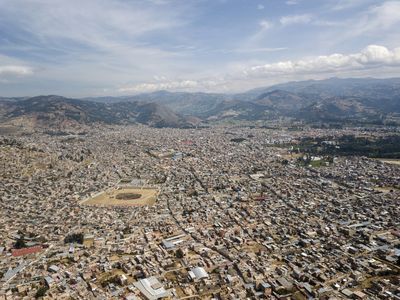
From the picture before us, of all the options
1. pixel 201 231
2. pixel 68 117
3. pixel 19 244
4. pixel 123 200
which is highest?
pixel 68 117

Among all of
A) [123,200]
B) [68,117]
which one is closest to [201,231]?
[123,200]

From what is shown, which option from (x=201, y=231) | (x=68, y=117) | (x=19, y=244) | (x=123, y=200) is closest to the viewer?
(x=19, y=244)

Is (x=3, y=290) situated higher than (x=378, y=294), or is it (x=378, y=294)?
(x=3, y=290)

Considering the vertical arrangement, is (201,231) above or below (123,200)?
below

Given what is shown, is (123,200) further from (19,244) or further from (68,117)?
(68,117)

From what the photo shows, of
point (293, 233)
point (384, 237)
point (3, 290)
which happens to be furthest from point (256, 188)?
point (3, 290)

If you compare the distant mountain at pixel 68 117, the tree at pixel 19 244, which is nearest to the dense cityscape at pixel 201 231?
the tree at pixel 19 244

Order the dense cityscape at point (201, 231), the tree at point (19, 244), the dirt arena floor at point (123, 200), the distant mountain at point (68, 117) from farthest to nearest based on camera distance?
1. the distant mountain at point (68, 117)
2. the dirt arena floor at point (123, 200)
3. the tree at point (19, 244)
4. the dense cityscape at point (201, 231)

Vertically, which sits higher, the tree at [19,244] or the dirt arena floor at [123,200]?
the tree at [19,244]

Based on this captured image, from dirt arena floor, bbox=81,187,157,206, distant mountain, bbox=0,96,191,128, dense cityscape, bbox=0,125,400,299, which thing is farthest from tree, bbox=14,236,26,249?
distant mountain, bbox=0,96,191,128

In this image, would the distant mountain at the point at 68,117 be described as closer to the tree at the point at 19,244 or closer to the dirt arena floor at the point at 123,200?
the dirt arena floor at the point at 123,200

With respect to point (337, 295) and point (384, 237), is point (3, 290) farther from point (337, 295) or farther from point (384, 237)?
point (384, 237)
